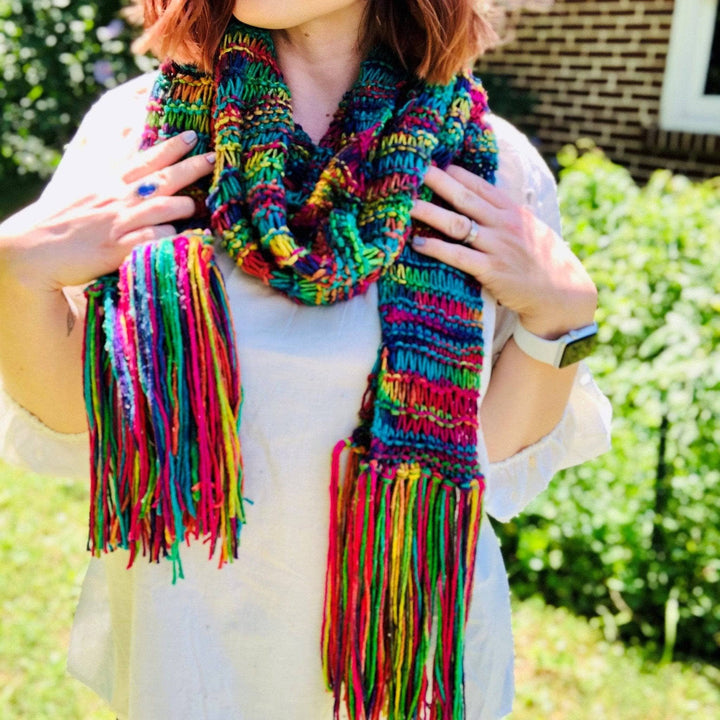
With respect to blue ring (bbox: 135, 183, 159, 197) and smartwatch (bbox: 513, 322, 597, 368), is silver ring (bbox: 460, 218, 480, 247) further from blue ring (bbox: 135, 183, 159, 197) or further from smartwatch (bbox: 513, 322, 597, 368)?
blue ring (bbox: 135, 183, 159, 197)

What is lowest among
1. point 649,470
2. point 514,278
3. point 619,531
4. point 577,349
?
point 619,531

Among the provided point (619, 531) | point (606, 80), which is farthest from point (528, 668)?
point (606, 80)

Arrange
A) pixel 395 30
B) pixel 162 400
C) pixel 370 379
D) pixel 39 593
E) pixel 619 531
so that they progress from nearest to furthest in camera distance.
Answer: pixel 162 400, pixel 370 379, pixel 395 30, pixel 619 531, pixel 39 593

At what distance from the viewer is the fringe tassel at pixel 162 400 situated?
45.3 inches

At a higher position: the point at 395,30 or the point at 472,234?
the point at 395,30

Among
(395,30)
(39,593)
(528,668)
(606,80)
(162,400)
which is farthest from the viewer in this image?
(606,80)

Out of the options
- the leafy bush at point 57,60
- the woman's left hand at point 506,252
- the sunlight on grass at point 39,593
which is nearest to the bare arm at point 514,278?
the woman's left hand at point 506,252

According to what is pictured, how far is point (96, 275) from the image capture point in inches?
47.2

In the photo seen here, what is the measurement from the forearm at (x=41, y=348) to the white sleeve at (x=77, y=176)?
1.3 inches

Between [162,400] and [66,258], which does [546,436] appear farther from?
[66,258]

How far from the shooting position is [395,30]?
1.40 m

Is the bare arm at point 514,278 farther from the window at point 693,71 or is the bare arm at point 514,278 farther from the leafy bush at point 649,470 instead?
the window at point 693,71

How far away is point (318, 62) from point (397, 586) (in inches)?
35.3

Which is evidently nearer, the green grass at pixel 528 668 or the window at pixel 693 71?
the green grass at pixel 528 668
